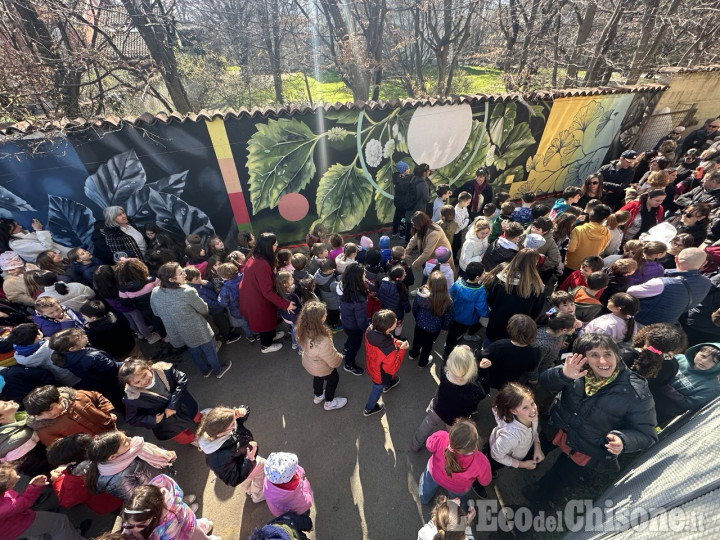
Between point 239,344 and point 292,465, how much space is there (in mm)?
3083

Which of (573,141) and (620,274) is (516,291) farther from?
(573,141)

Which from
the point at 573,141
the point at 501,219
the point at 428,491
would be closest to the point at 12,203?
the point at 428,491

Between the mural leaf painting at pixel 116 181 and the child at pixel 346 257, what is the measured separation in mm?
3961

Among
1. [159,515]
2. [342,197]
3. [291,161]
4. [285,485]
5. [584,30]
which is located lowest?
[285,485]

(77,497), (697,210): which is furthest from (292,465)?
(697,210)

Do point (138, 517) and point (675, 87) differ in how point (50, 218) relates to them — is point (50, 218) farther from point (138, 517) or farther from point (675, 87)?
point (675, 87)

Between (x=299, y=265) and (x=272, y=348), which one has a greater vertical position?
(x=299, y=265)

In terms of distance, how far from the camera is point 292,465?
2.33m

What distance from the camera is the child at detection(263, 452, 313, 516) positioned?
7.55ft

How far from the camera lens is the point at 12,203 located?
500 centimetres

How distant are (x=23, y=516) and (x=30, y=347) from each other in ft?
4.88

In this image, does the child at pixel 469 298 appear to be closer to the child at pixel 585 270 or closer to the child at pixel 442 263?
the child at pixel 442 263

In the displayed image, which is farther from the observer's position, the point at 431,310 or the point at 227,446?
the point at 431,310

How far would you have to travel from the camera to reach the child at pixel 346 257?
4358 mm
